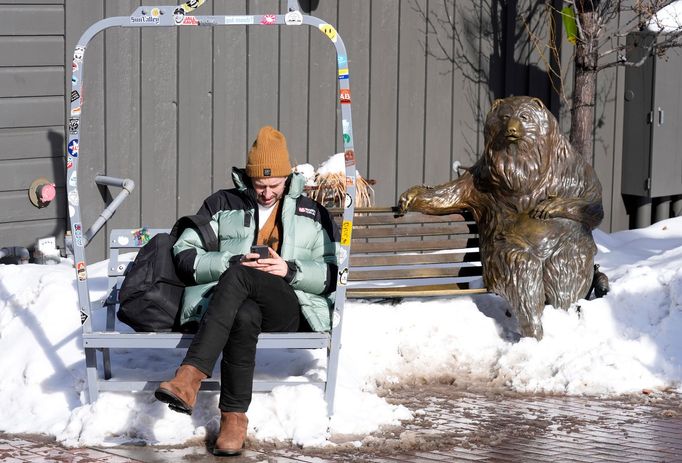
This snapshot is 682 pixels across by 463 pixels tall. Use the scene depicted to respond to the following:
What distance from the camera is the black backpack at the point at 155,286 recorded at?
18.0ft

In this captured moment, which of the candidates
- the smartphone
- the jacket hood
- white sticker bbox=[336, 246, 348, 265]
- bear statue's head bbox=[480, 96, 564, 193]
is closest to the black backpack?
the jacket hood

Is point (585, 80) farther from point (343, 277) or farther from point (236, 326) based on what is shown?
point (236, 326)

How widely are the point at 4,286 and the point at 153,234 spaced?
1375 millimetres

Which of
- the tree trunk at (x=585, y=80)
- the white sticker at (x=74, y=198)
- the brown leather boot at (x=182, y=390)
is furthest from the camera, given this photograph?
the tree trunk at (x=585, y=80)

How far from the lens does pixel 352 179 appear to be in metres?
5.47

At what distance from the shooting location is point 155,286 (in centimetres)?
552

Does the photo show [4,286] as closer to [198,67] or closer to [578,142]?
[198,67]

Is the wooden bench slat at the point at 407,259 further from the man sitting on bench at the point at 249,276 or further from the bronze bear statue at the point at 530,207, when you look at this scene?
the man sitting on bench at the point at 249,276

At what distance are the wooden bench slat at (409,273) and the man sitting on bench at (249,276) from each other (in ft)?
4.05

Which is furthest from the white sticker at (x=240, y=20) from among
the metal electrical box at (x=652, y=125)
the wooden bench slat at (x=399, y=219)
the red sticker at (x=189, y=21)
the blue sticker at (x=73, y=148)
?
the metal electrical box at (x=652, y=125)

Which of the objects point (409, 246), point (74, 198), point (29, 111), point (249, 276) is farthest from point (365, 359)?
point (29, 111)

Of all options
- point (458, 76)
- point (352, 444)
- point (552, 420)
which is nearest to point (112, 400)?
point (352, 444)

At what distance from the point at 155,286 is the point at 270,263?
A: 1.83 ft

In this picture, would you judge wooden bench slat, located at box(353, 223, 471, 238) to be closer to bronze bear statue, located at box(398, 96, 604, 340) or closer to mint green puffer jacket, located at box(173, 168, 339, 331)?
bronze bear statue, located at box(398, 96, 604, 340)
